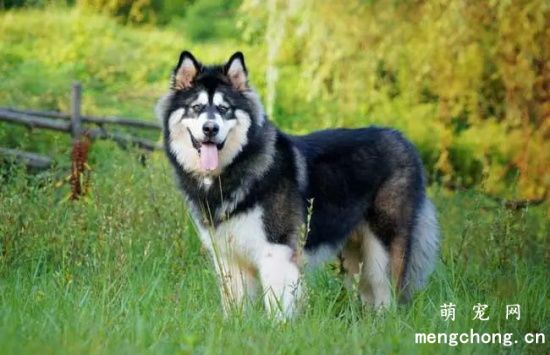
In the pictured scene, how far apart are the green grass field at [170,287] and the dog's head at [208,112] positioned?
21.2 inches

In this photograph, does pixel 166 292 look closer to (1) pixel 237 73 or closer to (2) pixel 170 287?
(2) pixel 170 287

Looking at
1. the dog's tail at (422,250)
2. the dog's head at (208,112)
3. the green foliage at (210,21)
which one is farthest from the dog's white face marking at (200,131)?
the green foliage at (210,21)

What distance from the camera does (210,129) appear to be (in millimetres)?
4934

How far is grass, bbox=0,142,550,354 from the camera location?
12.4ft

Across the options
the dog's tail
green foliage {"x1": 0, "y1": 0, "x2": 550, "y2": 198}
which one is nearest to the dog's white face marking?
the dog's tail

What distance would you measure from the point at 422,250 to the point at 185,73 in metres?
1.84

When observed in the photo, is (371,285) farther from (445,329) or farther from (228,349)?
(228,349)

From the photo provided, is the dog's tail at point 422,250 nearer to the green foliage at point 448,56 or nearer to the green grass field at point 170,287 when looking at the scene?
the green grass field at point 170,287

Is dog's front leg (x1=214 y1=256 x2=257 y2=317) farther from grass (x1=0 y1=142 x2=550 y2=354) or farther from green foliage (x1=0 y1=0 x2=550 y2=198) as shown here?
green foliage (x1=0 y1=0 x2=550 y2=198)

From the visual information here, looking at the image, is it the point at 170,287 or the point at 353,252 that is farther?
the point at 353,252

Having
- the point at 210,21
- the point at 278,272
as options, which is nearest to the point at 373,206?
the point at 278,272

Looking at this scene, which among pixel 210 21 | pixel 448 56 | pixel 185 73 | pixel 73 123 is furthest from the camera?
pixel 210 21

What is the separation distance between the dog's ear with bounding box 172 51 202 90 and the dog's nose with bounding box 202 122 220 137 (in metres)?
0.36

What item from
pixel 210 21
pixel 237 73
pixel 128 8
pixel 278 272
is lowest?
pixel 278 272
